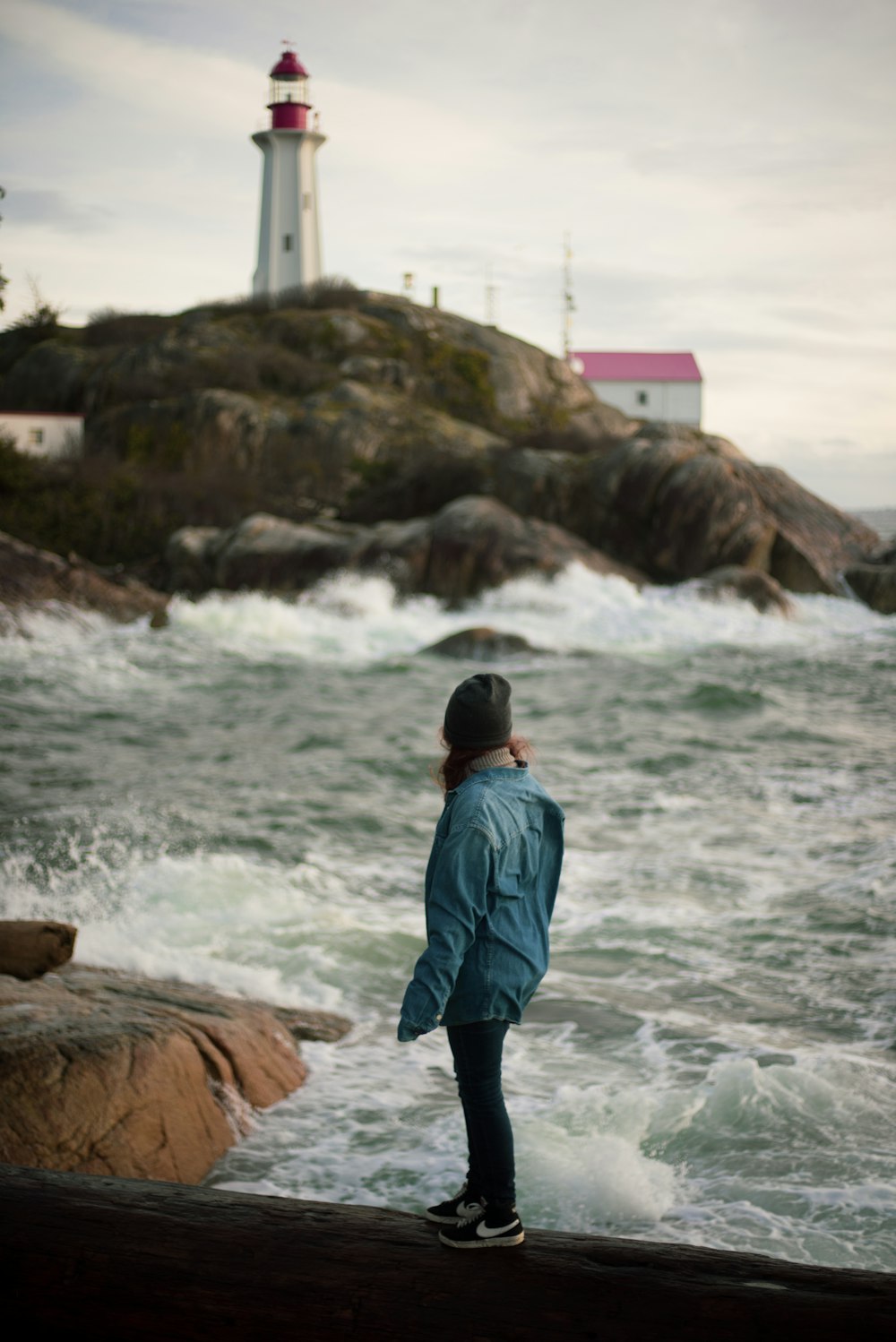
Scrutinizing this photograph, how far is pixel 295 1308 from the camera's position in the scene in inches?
98.9

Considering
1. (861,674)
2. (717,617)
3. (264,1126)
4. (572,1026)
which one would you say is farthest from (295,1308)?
(717,617)

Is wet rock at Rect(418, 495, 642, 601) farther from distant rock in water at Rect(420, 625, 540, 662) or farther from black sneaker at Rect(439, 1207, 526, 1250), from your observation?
black sneaker at Rect(439, 1207, 526, 1250)

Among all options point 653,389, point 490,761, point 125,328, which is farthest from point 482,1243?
point 653,389

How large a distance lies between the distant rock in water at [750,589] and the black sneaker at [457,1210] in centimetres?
2308

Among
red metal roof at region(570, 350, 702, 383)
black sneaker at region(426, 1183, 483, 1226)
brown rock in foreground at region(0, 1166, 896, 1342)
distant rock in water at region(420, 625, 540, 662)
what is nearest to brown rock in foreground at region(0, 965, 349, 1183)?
brown rock in foreground at region(0, 1166, 896, 1342)

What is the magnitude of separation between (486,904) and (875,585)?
2650 cm

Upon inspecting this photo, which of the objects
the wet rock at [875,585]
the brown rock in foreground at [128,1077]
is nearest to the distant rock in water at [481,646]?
the wet rock at [875,585]

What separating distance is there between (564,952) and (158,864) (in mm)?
3046

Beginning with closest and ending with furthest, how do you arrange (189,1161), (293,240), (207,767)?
(189,1161) < (207,767) < (293,240)

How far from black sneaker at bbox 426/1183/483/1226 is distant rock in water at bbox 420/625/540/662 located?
669 inches

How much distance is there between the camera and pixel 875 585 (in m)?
27.6

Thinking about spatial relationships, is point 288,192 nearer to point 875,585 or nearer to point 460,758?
point 875,585

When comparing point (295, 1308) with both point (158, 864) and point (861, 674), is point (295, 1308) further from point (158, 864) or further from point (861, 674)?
point (861, 674)

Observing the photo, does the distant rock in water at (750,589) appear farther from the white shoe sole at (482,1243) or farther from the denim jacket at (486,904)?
the white shoe sole at (482,1243)
